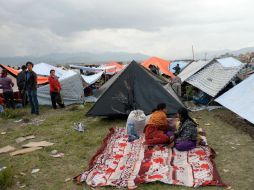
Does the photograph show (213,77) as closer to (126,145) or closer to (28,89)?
(126,145)

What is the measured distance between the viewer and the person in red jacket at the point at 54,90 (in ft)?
42.4

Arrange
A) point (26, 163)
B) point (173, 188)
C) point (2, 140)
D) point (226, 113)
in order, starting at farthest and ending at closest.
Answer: point (226, 113), point (2, 140), point (26, 163), point (173, 188)

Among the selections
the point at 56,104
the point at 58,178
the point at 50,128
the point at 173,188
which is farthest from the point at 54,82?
the point at 173,188

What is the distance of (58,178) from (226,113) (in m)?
6.28

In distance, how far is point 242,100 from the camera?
909 cm

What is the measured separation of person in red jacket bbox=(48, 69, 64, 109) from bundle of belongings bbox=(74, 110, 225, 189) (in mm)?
5517

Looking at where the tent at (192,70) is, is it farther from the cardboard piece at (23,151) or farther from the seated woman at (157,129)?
the cardboard piece at (23,151)

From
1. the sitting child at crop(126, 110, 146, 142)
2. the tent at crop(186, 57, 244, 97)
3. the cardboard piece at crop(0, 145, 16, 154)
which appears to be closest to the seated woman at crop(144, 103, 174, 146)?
the sitting child at crop(126, 110, 146, 142)

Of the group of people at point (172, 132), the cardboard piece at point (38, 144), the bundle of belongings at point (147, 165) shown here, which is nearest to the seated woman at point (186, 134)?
the group of people at point (172, 132)

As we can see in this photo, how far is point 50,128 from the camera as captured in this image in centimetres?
998

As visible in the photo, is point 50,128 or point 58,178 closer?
point 58,178

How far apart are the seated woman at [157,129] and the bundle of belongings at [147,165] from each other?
0.35ft

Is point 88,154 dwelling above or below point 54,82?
below

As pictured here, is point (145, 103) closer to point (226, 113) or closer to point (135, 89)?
point (135, 89)
